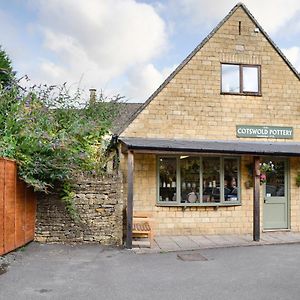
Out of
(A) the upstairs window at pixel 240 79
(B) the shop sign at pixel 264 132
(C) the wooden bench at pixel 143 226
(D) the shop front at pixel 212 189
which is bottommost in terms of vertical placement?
(C) the wooden bench at pixel 143 226

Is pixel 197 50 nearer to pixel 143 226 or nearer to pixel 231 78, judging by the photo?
pixel 231 78

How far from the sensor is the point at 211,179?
13297mm

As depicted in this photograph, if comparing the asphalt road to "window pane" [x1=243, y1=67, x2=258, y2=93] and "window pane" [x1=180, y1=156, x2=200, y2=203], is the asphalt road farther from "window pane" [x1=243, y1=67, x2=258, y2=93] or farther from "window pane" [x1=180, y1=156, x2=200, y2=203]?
"window pane" [x1=243, y1=67, x2=258, y2=93]

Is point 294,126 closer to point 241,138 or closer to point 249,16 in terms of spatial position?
point 241,138

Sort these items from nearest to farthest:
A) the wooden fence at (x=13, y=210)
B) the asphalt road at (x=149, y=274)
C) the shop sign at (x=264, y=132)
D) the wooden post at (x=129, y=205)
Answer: the asphalt road at (x=149, y=274)
the wooden fence at (x=13, y=210)
the wooden post at (x=129, y=205)
the shop sign at (x=264, y=132)

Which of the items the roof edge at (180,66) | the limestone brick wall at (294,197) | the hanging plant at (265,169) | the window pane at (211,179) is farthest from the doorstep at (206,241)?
the roof edge at (180,66)

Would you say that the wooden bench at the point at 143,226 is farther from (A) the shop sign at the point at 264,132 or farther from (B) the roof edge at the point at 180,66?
(A) the shop sign at the point at 264,132

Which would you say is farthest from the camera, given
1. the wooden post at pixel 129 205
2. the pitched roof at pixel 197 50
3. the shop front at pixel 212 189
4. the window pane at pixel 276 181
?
the window pane at pixel 276 181

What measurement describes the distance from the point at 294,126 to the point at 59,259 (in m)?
8.97

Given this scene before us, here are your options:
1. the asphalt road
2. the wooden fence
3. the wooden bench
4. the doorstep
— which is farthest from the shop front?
the wooden fence

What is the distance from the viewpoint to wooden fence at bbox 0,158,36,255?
8.92 meters

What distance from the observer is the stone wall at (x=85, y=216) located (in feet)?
35.6

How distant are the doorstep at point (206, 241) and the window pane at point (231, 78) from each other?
479 cm

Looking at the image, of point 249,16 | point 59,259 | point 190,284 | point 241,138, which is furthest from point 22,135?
point 249,16
